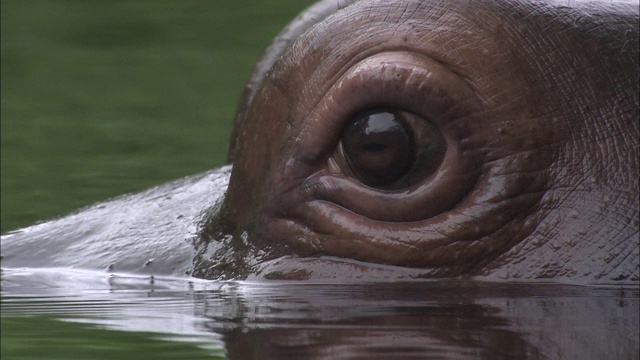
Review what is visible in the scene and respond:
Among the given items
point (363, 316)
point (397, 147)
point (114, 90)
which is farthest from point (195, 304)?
point (114, 90)

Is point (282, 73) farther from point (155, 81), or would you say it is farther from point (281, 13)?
point (281, 13)

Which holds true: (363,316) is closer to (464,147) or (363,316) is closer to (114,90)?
(464,147)

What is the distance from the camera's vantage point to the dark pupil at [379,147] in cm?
326

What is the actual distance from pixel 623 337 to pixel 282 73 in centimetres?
119

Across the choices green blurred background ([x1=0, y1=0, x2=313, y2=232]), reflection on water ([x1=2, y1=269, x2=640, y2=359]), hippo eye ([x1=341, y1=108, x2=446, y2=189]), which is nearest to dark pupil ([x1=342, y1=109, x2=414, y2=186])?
hippo eye ([x1=341, y1=108, x2=446, y2=189])

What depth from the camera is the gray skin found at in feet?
10.5

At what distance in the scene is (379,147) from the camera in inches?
129

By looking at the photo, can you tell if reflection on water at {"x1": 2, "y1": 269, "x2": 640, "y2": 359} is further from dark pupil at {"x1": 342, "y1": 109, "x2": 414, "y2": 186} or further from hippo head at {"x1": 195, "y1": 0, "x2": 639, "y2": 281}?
dark pupil at {"x1": 342, "y1": 109, "x2": 414, "y2": 186}

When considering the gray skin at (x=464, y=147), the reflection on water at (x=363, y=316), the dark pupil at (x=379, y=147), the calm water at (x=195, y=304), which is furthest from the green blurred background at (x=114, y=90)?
the dark pupil at (x=379, y=147)

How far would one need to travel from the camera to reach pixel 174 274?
3648 mm

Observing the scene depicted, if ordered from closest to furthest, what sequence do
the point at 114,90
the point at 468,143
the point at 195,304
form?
the point at 468,143 → the point at 195,304 → the point at 114,90

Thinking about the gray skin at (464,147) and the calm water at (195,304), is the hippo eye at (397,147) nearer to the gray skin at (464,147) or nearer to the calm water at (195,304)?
the gray skin at (464,147)

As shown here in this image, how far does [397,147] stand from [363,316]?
1.50 feet

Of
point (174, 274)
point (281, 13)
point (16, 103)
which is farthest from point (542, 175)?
point (281, 13)
